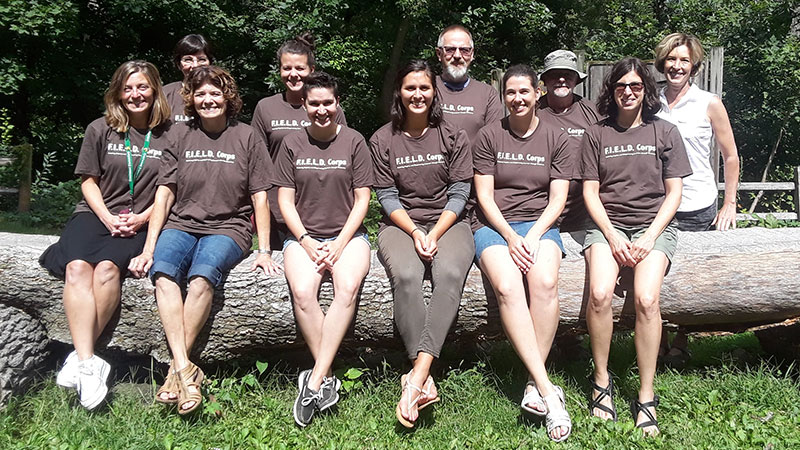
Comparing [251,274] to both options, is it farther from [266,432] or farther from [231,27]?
[231,27]

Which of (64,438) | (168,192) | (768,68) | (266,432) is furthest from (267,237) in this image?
(768,68)

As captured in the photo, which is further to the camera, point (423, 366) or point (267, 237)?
point (267, 237)

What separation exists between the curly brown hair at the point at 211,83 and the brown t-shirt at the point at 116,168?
0.95 feet

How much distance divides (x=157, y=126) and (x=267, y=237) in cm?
104

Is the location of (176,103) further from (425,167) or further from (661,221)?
(661,221)

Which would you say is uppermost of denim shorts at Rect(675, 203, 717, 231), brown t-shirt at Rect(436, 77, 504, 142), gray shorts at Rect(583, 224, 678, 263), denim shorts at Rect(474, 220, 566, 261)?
brown t-shirt at Rect(436, 77, 504, 142)

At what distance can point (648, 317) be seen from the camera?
3527 millimetres

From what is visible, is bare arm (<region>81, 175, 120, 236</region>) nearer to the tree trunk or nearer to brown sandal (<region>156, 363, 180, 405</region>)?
brown sandal (<region>156, 363, 180, 405</region>)

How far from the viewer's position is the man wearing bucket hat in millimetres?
4250

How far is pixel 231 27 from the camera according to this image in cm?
1242

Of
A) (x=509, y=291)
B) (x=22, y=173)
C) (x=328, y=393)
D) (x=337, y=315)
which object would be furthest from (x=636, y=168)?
(x=22, y=173)

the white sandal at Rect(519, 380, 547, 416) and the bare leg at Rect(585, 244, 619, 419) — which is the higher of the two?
the bare leg at Rect(585, 244, 619, 419)

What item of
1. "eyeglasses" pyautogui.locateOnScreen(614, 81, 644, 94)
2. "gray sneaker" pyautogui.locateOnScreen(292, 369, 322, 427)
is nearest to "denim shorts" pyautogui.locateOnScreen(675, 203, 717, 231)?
"eyeglasses" pyautogui.locateOnScreen(614, 81, 644, 94)

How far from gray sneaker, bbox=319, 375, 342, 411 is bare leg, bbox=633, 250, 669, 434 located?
1685 mm
